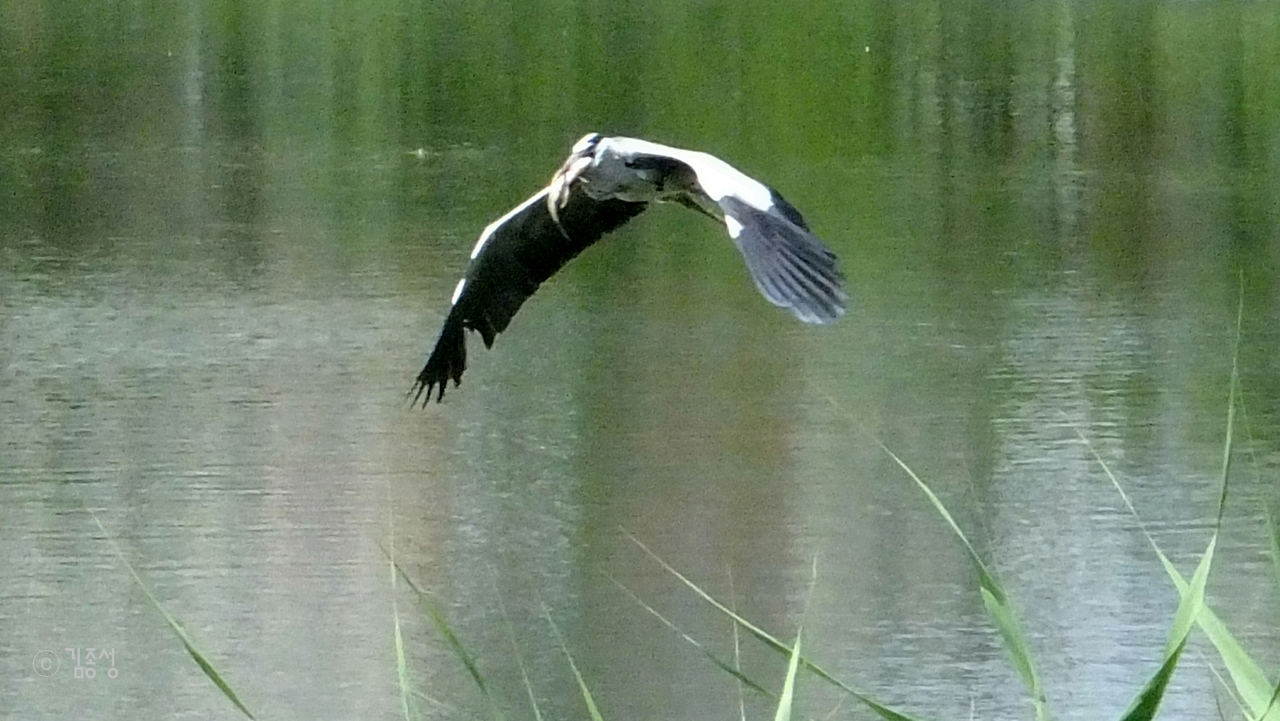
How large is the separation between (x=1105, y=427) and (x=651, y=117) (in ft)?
29.0

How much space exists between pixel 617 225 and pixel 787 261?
805 mm

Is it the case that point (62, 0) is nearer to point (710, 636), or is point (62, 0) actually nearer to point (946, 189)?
point (946, 189)

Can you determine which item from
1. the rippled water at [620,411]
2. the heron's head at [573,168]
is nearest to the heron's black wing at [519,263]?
the heron's head at [573,168]

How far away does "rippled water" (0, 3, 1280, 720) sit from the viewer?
4.60 metres

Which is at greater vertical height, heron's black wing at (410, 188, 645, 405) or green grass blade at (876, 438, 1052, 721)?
heron's black wing at (410, 188, 645, 405)

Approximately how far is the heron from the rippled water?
1.43 ft

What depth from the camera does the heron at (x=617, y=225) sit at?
7.55 ft

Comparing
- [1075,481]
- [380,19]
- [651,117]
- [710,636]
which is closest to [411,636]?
[710,636]

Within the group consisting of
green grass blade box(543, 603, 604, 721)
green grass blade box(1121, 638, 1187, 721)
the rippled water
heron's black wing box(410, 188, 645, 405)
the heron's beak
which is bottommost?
the rippled water

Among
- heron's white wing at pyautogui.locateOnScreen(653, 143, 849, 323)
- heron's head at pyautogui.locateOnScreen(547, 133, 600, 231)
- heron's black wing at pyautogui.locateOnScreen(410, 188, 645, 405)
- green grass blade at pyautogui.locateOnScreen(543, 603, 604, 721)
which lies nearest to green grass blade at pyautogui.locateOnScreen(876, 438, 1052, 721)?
green grass blade at pyautogui.locateOnScreen(543, 603, 604, 721)

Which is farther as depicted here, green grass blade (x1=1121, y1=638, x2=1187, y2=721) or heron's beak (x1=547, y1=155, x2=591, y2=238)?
heron's beak (x1=547, y1=155, x2=591, y2=238)

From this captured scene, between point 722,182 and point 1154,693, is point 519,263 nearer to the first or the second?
point 722,182

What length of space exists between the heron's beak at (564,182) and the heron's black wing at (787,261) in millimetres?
356

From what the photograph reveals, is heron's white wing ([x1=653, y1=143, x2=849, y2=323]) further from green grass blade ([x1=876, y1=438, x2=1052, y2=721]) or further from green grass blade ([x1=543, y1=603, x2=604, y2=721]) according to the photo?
green grass blade ([x1=876, y1=438, x2=1052, y2=721])
